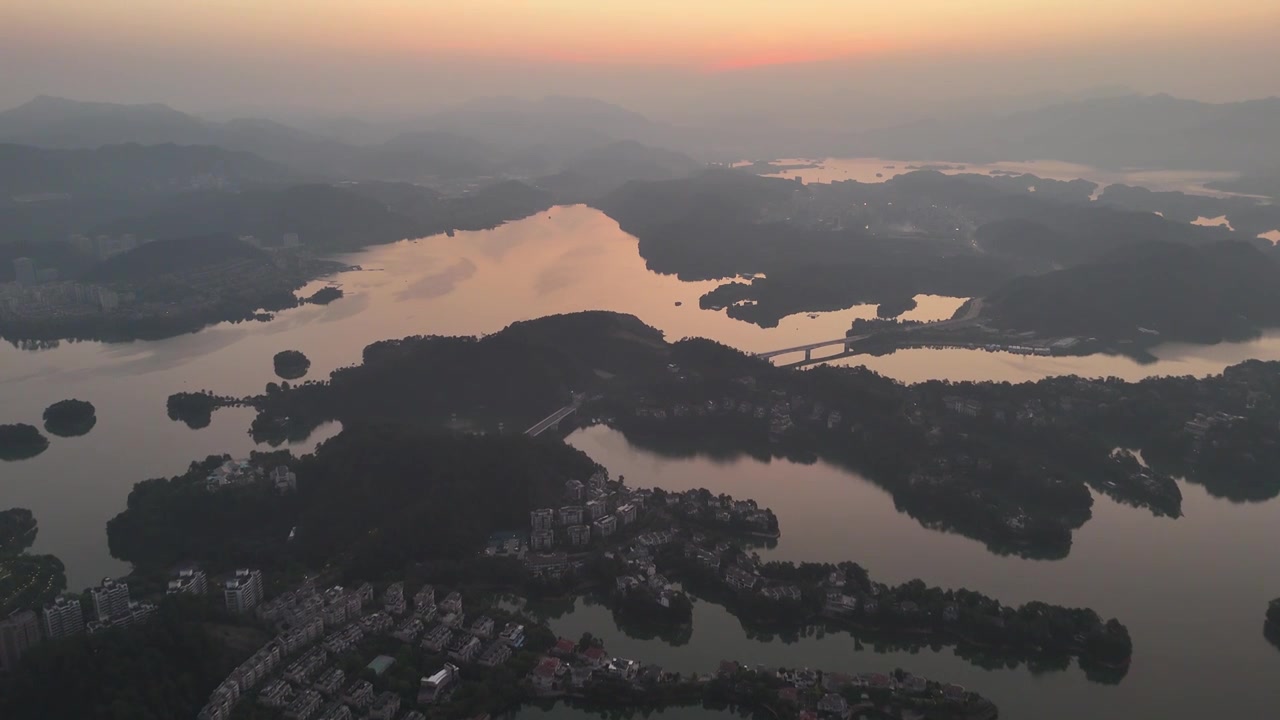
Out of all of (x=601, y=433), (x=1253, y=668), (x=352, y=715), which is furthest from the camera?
(x=601, y=433)

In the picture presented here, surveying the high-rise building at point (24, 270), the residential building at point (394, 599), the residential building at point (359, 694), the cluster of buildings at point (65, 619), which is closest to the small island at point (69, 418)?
the cluster of buildings at point (65, 619)

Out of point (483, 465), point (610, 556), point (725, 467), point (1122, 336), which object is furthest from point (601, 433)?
point (1122, 336)

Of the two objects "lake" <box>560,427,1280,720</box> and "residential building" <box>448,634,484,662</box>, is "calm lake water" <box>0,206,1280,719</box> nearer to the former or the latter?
"lake" <box>560,427,1280,720</box>

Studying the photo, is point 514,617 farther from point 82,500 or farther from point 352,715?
point 82,500

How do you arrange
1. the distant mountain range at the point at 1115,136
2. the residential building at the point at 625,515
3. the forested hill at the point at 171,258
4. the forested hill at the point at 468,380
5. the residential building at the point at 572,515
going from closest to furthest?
the residential building at the point at 572,515, the residential building at the point at 625,515, the forested hill at the point at 468,380, the forested hill at the point at 171,258, the distant mountain range at the point at 1115,136

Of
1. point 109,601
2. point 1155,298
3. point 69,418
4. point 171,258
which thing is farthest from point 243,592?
point 1155,298

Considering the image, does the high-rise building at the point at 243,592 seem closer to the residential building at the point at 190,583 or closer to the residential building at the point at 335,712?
the residential building at the point at 190,583

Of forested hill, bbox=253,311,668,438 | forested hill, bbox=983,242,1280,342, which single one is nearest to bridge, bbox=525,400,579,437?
forested hill, bbox=253,311,668,438

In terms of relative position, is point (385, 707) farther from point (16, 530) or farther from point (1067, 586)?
point (1067, 586)

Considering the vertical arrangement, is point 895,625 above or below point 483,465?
below
